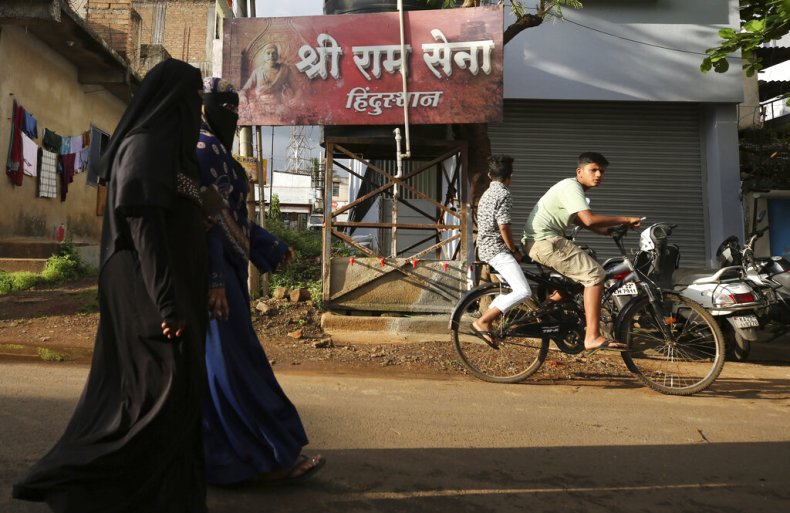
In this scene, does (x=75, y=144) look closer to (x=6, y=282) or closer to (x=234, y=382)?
(x=6, y=282)

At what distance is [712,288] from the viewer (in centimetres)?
600

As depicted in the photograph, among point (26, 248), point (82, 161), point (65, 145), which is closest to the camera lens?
point (26, 248)

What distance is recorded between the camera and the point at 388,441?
3.38 m

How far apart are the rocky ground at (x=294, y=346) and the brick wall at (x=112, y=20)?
7.17 metres

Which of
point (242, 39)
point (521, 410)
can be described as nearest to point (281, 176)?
point (242, 39)

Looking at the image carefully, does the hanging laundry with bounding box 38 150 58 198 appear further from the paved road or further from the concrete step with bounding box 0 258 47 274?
the paved road

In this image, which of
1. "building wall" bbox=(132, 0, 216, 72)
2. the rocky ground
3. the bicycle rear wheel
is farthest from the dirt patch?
"building wall" bbox=(132, 0, 216, 72)

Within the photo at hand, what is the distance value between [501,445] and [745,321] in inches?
141

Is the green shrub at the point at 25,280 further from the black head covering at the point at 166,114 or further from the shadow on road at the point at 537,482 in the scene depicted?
the black head covering at the point at 166,114

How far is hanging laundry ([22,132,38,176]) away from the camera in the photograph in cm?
975

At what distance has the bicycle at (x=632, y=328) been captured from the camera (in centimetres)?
486

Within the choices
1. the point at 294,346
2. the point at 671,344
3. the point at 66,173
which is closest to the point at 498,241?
the point at 671,344

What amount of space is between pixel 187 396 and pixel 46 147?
1020 cm

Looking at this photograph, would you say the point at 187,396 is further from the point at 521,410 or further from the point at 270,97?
the point at 270,97
